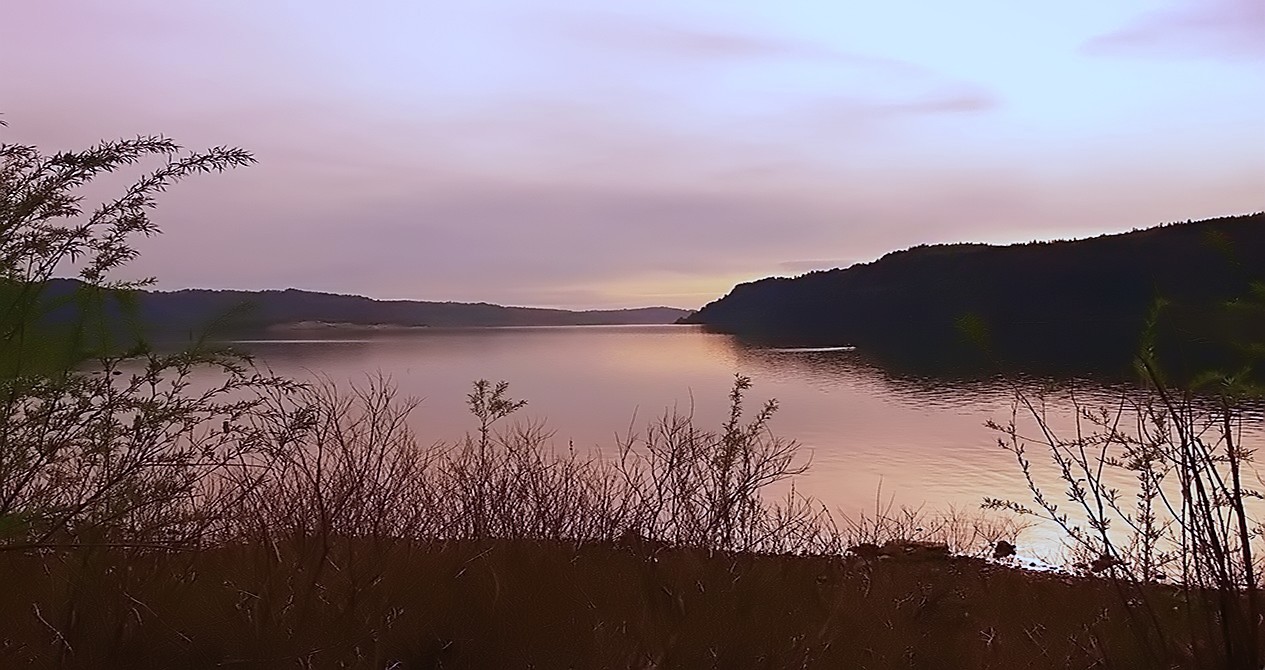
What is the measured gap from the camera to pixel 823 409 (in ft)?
144

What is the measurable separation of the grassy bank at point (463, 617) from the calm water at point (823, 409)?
2563mm

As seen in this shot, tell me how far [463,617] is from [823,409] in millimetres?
40800

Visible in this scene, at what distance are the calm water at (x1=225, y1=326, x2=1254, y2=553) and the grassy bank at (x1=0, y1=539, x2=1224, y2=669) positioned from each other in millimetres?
2563

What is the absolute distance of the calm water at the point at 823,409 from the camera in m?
25.4

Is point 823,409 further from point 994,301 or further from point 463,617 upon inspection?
point 994,301

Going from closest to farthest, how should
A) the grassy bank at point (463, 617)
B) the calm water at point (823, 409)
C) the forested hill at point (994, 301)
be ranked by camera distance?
1. the grassy bank at point (463, 617)
2. the calm water at point (823, 409)
3. the forested hill at point (994, 301)

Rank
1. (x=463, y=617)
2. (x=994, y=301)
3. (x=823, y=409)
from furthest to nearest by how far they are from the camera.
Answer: (x=994, y=301)
(x=823, y=409)
(x=463, y=617)

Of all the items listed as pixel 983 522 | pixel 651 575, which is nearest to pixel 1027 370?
pixel 983 522

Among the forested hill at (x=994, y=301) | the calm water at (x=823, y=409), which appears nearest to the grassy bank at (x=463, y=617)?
the calm water at (x=823, y=409)

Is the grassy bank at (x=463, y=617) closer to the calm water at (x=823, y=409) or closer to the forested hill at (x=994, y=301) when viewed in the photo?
the calm water at (x=823, y=409)

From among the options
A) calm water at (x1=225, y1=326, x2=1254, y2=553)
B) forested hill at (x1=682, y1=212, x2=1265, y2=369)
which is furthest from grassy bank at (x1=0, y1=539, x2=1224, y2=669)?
forested hill at (x1=682, y1=212, x2=1265, y2=369)

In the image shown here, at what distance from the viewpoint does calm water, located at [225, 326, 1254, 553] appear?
25.4m

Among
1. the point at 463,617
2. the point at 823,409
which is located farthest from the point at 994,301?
the point at 463,617

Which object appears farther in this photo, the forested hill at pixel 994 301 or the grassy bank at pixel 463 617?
the forested hill at pixel 994 301
